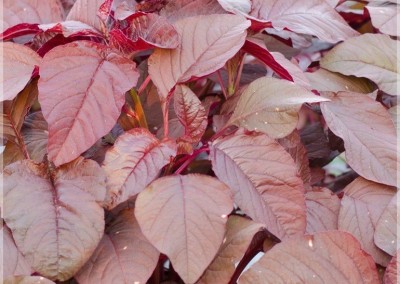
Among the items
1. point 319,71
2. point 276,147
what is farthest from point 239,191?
point 319,71

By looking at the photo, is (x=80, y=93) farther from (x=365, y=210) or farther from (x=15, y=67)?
(x=365, y=210)

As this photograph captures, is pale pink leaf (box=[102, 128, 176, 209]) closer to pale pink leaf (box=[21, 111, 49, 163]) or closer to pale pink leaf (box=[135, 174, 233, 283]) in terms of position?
pale pink leaf (box=[135, 174, 233, 283])

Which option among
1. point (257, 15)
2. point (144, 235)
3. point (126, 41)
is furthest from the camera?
point (257, 15)

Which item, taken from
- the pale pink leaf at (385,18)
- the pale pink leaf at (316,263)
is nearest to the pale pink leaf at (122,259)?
the pale pink leaf at (316,263)

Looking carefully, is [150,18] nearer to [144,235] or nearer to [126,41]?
[126,41]

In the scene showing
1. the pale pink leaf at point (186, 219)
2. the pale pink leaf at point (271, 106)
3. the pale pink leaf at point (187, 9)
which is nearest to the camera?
the pale pink leaf at point (186, 219)

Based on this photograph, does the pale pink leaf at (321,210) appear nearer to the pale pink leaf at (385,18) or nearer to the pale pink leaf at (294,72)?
the pale pink leaf at (294,72)

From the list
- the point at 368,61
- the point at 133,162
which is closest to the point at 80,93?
the point at 133,162
